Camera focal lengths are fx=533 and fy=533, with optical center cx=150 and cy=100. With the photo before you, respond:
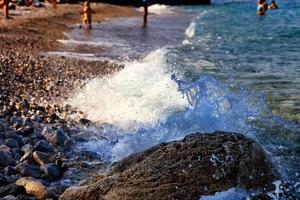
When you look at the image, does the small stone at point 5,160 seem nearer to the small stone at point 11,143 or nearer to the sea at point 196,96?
the small stone at point 11,143

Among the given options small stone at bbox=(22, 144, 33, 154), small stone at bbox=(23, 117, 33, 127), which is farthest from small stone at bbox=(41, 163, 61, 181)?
small stone at bbox=(23, 117, 33, 127)

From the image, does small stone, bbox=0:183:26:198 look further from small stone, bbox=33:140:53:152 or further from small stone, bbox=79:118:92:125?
small stone, bbox=79:118:92:125

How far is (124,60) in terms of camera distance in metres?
16.0

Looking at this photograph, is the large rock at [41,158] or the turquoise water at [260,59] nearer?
the large rock at [41,158]

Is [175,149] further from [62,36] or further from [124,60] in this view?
[62,36]

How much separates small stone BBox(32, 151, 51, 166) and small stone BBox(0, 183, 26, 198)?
1.09m

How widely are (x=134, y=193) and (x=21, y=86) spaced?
7.24 m

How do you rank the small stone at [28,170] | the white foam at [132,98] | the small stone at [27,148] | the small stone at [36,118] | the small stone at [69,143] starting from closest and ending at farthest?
the small stone at [28,170] → the small stone at [27,148] → the small stone at [69,143] → the small stone at [36,118] → the white foam at [132,98]

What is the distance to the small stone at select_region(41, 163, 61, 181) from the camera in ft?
20.2

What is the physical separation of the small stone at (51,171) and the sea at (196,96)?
0.90 meters

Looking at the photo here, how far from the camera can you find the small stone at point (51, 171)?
20.2ft

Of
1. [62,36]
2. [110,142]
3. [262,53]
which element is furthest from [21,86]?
[62,36]

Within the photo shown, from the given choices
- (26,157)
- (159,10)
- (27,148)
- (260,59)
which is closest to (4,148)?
(27,148)

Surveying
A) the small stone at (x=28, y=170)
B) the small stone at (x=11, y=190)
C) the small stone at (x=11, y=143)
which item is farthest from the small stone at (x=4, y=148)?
the small stone at (x=11, y=190)
